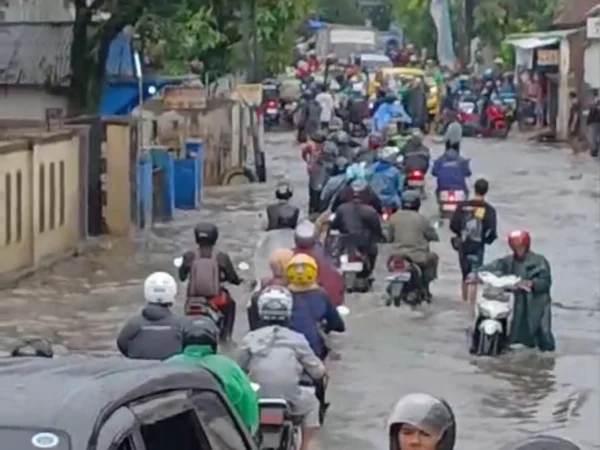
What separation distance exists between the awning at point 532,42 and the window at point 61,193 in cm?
3095

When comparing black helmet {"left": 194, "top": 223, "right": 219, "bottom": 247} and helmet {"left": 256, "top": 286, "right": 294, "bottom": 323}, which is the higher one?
helmet {"left": 256, "top": 286, "right": 294, "bottom": 323}

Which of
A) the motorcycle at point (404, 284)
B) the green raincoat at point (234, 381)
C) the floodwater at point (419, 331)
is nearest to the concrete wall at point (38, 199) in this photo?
the floodwater at point (419, 331)

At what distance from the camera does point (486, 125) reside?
54.0 metres

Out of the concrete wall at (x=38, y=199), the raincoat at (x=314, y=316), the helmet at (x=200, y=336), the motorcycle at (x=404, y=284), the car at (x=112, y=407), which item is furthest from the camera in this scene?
the concrete wall at (x=38, y=199)

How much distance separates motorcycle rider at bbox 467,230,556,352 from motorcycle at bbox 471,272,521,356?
0.06 m

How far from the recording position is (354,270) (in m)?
20.6

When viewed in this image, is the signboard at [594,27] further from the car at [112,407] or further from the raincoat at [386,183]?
the car at [112,407]

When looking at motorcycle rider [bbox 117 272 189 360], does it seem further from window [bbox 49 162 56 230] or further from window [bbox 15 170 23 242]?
window [bbox 49 162 56 230]

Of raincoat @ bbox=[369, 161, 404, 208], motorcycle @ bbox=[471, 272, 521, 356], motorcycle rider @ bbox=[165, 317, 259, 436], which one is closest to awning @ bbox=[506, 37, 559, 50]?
raincoat @ bbox=[369, 161, 404, 208]

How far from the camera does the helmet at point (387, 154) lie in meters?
25.5

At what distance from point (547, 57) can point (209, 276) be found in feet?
130

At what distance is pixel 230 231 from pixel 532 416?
13.9 metres

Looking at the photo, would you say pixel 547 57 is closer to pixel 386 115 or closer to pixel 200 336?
pixel 386 115

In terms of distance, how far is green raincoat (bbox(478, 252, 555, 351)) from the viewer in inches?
667
